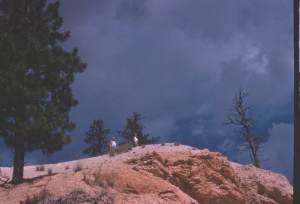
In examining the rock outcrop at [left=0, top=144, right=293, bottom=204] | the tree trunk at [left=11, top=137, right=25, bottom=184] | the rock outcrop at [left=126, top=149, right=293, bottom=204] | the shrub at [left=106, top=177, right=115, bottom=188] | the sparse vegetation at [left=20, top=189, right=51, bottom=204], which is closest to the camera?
the sparse vegetation at [left=20, top=189, right=51, bottom=204]

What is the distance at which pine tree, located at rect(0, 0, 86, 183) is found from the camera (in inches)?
709

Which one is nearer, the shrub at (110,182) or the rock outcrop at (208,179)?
the shrub at (110,182)

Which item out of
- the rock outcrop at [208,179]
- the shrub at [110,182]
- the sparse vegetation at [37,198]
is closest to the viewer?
the sparse vegetation at [37,198]

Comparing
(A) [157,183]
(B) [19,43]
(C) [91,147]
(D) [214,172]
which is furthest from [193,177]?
(C) [91,147]

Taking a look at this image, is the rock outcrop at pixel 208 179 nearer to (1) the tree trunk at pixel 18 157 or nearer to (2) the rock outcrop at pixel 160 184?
(2) the rock outcrop at pixel 160 184

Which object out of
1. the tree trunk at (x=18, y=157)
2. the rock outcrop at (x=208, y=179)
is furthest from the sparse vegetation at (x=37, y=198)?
the rock outcrop at (x=208, y=179)

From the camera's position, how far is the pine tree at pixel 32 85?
18016 mm

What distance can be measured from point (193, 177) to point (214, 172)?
4.98 ft

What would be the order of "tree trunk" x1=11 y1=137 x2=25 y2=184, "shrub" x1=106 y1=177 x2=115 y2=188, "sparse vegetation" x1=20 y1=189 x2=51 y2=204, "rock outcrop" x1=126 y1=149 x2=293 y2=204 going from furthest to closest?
"rock outcrop" x1=126 y1=149 x2=293 y2=204
"tree trunk" x1=11 y1=137 x2=25 y2=184
"shrub" x1=106 y1=177 x2=115 y2=188
"sparse vegetation" x1=20 y1=189 x2=51 y2=204

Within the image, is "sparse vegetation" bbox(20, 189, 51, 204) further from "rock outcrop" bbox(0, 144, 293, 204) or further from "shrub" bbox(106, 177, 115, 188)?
"shrub" bbox(106, 177, 115, 188)

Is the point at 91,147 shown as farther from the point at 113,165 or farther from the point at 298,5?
the point at 298,5

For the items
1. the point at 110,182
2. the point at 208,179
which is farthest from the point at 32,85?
the point at 208,179

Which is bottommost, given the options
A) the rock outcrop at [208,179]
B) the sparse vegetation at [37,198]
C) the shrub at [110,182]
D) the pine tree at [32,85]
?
the sparse vegetation at [37,198]

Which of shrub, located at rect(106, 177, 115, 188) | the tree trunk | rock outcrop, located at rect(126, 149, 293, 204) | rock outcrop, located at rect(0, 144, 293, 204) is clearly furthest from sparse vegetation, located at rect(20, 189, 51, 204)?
rock outcrop, located at rect(126, 149, 293, 204)
